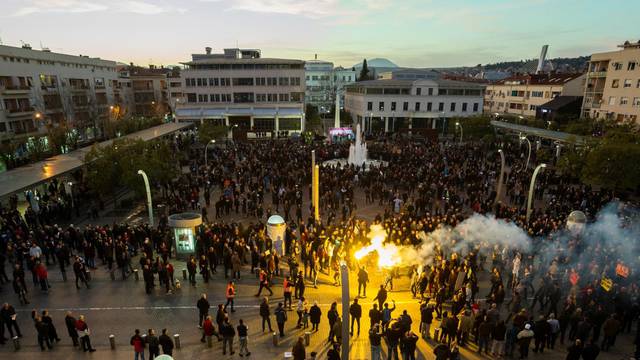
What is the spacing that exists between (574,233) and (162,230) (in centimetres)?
1850

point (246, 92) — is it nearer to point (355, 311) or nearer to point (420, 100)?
point (420, 100)

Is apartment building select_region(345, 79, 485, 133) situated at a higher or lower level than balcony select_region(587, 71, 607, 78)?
lower

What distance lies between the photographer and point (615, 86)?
43.2 m

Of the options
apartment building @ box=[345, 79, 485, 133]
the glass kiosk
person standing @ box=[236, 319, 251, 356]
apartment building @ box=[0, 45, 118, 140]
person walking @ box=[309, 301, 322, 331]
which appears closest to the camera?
person standing @ box=[236, 319, 251, 356]

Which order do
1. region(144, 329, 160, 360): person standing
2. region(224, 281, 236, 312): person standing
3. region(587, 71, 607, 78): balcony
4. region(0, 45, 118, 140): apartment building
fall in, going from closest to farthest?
region(144, 329, 160, 360): person standing → region(224, 281, 236, 312): person standing → region(0, 45, 118, 140): apartment building → region(587, 71, 607, 78): balcony

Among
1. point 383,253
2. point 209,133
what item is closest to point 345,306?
point 383,253

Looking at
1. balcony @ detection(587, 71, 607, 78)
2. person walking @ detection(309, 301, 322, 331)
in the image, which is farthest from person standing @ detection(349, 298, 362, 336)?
balcony @ detection(587, 71, 607, 78)

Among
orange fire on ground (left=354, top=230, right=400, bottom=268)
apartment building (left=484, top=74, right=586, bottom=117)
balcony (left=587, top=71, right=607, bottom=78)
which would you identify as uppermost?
balcony (left=587, top=71, right=607, bottom=78)

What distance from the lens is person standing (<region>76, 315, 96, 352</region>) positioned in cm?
977

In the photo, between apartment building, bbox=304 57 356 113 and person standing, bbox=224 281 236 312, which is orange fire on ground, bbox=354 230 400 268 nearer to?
person standing, bbox=224 281 236 312

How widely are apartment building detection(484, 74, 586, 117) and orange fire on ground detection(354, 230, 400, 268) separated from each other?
51864 mm

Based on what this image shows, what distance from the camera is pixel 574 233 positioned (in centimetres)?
1630

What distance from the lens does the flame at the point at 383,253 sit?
14500 millimetres

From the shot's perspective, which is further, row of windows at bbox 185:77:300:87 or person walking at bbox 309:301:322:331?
row of windows at bbox 185:77:300:87
